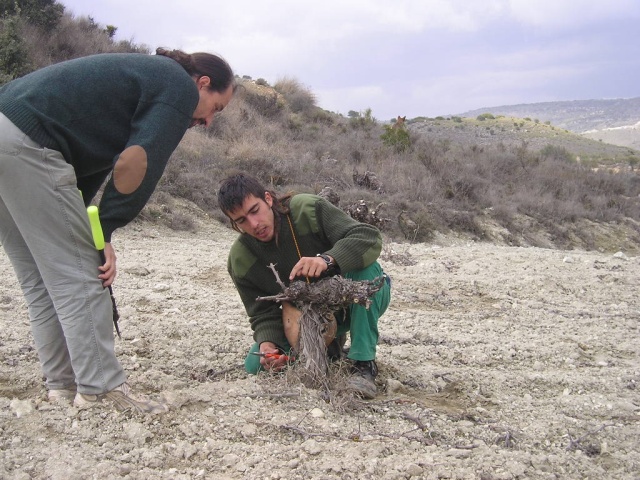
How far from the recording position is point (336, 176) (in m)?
11.9

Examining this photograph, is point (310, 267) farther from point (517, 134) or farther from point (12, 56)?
point (517, 134)

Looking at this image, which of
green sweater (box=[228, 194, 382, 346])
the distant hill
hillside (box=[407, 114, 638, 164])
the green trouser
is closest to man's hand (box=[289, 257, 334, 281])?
green sweater (box=[228, 194, 382, 346])

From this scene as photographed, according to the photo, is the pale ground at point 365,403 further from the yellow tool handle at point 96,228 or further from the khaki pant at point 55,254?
the yellow tool handle at point 96,228

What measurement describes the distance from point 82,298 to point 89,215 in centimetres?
31

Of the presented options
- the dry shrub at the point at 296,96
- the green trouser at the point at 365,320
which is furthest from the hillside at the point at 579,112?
the green trouser at the point at 365,320

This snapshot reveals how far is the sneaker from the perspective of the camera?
2.41 m

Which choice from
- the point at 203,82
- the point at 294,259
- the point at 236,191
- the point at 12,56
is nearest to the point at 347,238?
the point at 294,259

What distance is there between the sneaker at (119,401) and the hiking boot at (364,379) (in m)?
0.86

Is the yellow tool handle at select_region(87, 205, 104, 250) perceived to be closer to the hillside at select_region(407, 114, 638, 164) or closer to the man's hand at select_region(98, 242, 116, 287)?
the man's hand at select_region(98, 242, 116, 287)

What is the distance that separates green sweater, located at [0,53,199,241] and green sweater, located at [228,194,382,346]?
808 mm

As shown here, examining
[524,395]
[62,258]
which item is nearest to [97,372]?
[62,258]

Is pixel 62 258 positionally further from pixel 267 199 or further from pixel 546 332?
pixel 546 332

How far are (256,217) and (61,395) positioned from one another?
1.09m

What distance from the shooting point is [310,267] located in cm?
279
